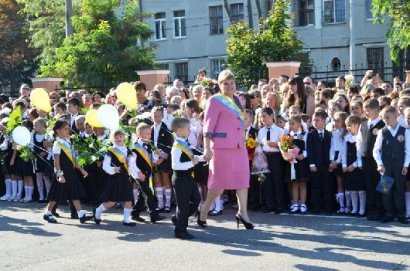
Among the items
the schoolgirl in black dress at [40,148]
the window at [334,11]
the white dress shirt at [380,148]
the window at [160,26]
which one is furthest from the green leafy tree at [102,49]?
the window at [160,26]

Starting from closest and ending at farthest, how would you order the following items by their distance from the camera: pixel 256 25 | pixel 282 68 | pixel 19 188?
pixel 19 188 → pixel 282 68 → pixel 256 25

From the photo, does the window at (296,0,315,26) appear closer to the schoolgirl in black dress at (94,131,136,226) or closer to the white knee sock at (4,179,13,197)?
the white knee sock at (4,179,13,197)

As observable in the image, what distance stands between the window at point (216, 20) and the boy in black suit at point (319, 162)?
31669 mm

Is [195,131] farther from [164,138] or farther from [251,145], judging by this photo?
[251,145]

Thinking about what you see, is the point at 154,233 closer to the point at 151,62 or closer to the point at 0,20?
the point at 151,62

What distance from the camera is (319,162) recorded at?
10984 mm

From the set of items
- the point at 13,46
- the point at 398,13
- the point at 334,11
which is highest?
the point at 334,11

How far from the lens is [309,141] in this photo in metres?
11.0

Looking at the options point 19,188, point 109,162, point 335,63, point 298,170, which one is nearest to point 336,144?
point 298,170

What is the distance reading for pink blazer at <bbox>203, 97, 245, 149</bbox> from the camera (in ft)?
31.0

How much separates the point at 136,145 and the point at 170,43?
34.1 metres

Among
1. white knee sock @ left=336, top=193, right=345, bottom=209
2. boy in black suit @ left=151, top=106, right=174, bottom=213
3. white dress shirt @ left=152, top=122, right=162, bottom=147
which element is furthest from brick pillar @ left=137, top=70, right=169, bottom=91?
white knee sock @ left=336, top=193, right=345, bottom=209

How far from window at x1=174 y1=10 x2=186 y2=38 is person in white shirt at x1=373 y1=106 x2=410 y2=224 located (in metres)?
34.8

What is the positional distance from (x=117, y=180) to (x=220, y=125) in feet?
6.26
